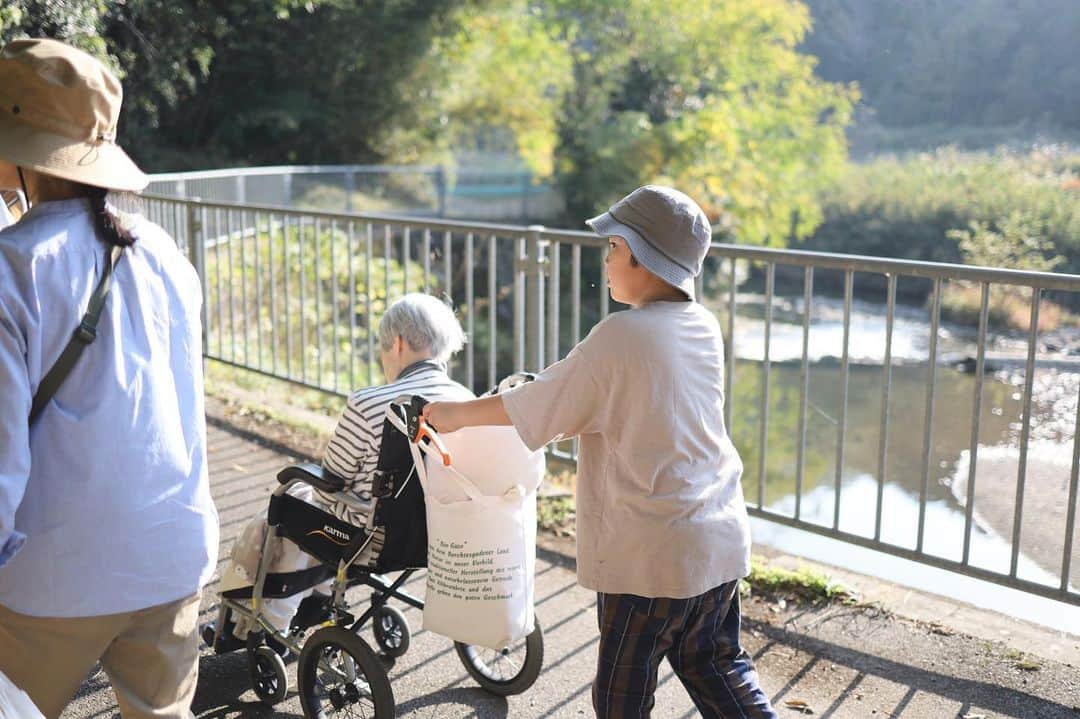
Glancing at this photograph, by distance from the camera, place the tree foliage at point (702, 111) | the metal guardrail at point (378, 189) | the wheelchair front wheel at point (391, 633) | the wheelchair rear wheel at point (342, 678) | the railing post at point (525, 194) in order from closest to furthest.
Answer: the wheelchair rear wheel at point (342, 678) < the wheelchair front wheel at point (391, 633) < the metal guardrail at point (378, 189) < the tree foliage at point (702, 111) < the railing post at point (525, 194)

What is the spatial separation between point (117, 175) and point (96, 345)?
352 mm

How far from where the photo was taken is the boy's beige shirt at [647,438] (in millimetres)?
2656

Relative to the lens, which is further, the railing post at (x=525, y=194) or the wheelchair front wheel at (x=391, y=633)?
the railing post at (x=525, y=194)

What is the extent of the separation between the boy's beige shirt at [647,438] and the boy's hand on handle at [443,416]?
169 millimetres

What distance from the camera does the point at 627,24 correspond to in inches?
1455

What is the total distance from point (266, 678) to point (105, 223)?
1.98 m

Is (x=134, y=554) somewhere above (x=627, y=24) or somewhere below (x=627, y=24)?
below

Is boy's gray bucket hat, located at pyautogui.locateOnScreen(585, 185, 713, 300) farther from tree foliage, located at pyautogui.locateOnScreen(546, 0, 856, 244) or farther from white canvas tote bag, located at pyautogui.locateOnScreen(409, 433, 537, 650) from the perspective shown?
tree foliage, located at pyautogui.locateOnScreen(546, 0, 856, 244)

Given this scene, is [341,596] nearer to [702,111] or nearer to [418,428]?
[418,428]

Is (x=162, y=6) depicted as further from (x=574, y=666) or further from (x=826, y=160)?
(x=826, y=160)

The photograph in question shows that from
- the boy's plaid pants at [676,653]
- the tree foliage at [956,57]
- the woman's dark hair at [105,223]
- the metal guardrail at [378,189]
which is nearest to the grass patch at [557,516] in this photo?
the boy's plaid pants at [676,653]

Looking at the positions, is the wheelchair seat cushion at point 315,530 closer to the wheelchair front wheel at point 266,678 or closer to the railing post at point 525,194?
the wheelchair front wheel at point 266,678

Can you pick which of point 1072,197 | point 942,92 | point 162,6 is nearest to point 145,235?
point 162,6

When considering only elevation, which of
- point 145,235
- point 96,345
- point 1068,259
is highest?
point 145,235
